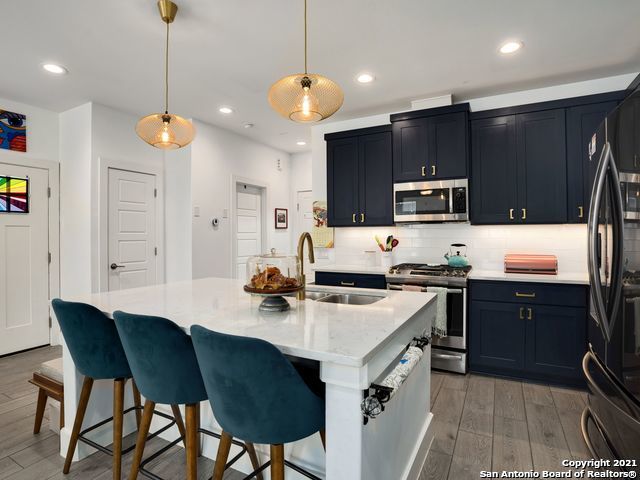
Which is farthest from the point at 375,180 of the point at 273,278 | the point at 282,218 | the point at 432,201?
the point at 273,278

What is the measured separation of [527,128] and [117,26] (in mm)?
3523

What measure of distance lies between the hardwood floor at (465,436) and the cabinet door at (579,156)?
5.13 feet

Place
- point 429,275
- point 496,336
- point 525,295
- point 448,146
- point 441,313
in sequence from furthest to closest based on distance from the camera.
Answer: point 448,146 → point 429,275 → point 441,313 → point 496,336 → point 525,295

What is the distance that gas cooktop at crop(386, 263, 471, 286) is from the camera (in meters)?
3.39

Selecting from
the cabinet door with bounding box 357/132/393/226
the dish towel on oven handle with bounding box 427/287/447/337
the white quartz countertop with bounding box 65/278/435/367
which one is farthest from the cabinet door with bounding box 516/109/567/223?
the white quartz countertop with bounding box 65/278/435/367

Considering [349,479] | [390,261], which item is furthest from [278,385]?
[390,261]

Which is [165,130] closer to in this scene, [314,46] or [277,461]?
[314,46]

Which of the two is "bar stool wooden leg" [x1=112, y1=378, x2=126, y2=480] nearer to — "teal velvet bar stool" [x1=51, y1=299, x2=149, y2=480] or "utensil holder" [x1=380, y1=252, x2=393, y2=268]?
"teal velvet bar stool" [x1=51, y1=299, x2=149, y2=480]

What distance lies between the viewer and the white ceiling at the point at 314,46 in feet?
7.92

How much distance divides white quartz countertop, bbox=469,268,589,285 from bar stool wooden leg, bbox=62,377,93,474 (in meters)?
2.99

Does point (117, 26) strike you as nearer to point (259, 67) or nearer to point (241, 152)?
point (259, 67)

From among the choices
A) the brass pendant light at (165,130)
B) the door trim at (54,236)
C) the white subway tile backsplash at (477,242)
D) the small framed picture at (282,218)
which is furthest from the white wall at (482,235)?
the door trim at (54,236)

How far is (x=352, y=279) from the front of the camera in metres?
3.99

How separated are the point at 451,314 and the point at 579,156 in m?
1.81
